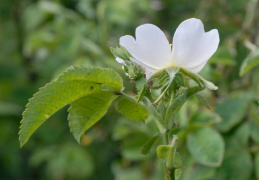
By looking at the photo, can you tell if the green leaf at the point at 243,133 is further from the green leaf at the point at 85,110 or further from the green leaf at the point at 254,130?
the green leaf at the point at 85,110

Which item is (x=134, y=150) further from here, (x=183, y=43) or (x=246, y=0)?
(x=246, y=0)

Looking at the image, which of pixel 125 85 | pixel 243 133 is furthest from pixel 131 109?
pixel 125 85

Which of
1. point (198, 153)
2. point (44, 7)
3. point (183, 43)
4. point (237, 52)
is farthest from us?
point (44, 7)

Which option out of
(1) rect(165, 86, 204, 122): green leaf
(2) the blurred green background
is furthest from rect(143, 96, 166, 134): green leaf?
(2) the blurred green background

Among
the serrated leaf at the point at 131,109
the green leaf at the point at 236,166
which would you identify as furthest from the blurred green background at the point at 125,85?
the serrated leaf at the point at 131,109

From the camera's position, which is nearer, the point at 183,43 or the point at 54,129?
the point at 183,43

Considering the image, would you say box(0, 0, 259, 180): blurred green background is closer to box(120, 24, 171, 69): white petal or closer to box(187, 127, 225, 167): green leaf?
box(187, 127, 225, 167): green leaf

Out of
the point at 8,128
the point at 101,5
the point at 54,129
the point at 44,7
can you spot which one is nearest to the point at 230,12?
the point at 101,5
